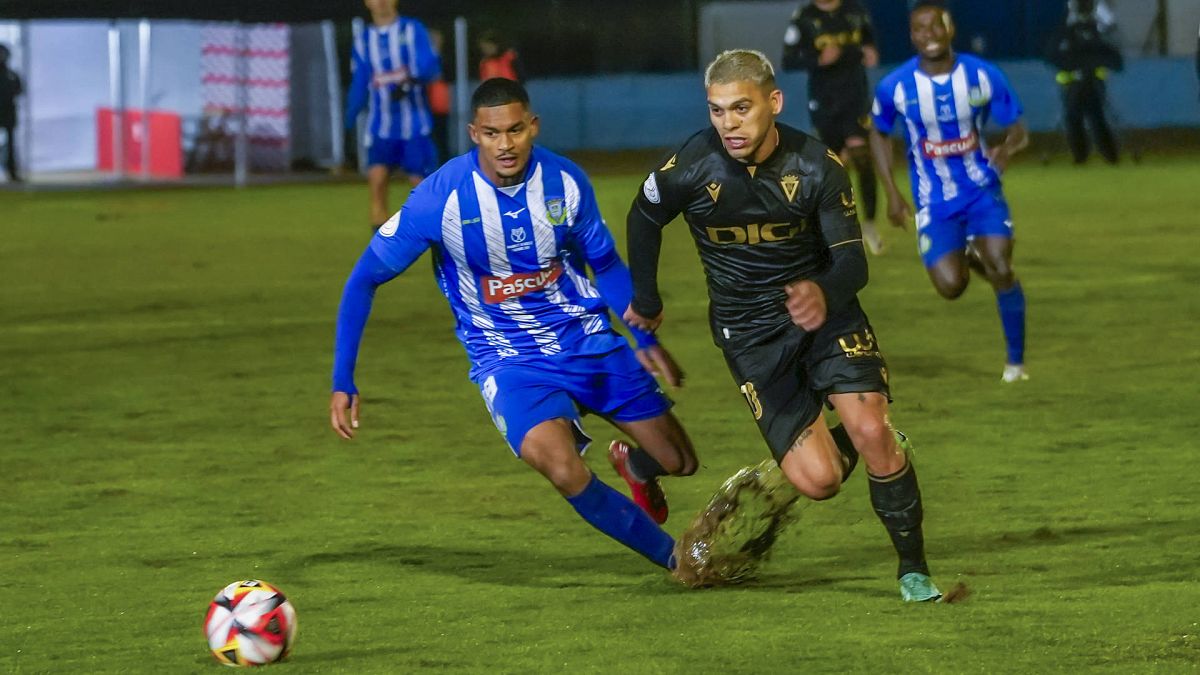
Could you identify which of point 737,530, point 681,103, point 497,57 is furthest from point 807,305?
point 681,103

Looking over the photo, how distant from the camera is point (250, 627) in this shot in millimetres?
5078

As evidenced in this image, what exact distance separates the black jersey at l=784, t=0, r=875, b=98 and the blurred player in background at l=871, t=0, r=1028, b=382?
5.95m

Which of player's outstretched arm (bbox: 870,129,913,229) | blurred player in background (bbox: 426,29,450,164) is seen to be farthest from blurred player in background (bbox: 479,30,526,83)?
player's outstretched arm (bbox: 870,129,913,229)

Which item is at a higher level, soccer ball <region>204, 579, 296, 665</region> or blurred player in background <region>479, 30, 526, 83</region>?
blurred player in background <region>479, 30, 526, 83</region>

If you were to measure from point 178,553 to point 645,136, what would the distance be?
1034 inches

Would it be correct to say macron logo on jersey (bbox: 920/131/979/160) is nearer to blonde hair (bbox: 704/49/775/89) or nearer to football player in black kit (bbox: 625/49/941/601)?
football player in black kit (bbox: 625/49/941/601)

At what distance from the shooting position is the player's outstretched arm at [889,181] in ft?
33.9

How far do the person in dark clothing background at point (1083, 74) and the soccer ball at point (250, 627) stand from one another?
22.2m

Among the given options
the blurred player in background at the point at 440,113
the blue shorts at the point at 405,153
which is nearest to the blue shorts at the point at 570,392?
the blue shorts at the point at 405,153

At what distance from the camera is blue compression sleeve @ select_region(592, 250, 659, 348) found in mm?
6344

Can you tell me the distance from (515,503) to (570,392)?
1.11m

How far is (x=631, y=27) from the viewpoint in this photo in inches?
1328

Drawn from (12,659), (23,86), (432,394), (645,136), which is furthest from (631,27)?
(12,659)

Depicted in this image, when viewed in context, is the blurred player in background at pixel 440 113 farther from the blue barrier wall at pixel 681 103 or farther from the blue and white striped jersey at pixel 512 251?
the blue and white striped jersey at pixel 512 251
